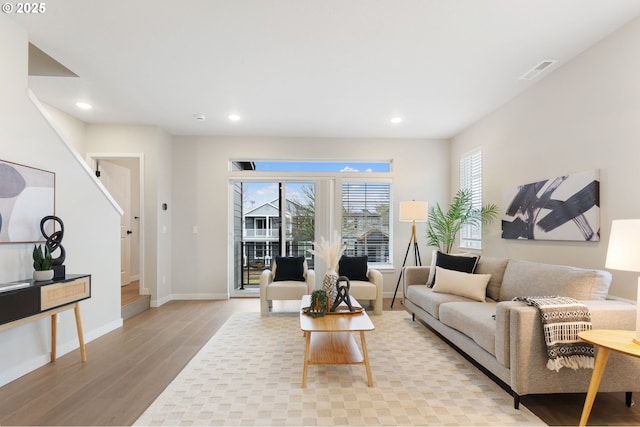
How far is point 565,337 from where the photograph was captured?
2.12 m

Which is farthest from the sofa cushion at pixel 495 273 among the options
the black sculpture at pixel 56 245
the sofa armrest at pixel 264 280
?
the black sculpture at pixel 56 245

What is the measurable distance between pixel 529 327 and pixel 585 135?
2026 mm

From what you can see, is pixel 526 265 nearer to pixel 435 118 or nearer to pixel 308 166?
pixel 435 118

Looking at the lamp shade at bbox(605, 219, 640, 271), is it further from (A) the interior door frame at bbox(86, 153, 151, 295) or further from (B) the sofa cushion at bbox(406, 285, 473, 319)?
(A) the interior door frame at bbox(86, 153, 151, 295)

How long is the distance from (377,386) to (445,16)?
2.84m

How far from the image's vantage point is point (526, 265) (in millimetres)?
3334

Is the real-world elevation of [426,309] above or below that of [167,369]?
above

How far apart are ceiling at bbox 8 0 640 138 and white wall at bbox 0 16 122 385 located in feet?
1.70

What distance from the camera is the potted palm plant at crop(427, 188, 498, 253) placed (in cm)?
483

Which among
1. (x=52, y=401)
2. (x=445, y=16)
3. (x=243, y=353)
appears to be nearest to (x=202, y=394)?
(x=243, y=353)

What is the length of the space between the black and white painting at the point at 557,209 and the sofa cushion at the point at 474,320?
0.98 m

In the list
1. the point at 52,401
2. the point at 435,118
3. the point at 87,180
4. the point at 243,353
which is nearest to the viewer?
the point at 52,401

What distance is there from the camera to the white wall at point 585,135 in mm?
2684

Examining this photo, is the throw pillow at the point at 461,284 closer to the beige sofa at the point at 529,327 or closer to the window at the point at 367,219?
the beige sofa at the point at 529,327
